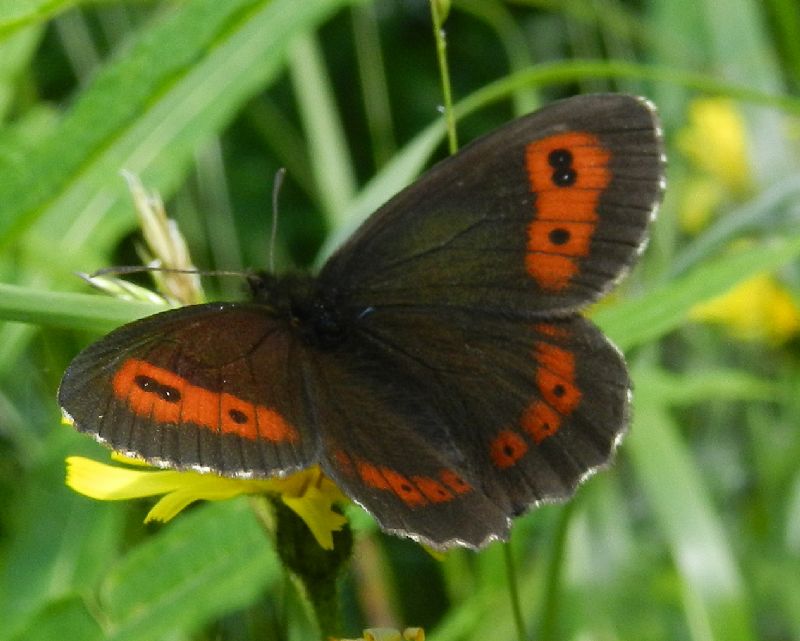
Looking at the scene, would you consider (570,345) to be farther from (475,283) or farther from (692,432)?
(692,432)

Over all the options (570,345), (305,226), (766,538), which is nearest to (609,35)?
(305,226)

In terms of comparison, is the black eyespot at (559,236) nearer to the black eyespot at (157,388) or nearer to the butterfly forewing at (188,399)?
the butterfly forewing at (188,399)

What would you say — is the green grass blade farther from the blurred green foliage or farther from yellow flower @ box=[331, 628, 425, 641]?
yellow flower @ box=[331, 628, 425, 641]

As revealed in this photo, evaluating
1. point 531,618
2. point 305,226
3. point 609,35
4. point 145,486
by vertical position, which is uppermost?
point 609,35

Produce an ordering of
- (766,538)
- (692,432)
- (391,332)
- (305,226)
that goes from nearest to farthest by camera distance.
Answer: (391,332)
(766,538)
(692,432)
(305,226)

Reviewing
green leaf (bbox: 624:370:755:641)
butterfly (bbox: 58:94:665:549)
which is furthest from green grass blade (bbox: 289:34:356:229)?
butterfly (bbox: 58:94:665:549)

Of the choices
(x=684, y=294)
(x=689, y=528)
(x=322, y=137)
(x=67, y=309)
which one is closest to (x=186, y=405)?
(x=67, y=309)

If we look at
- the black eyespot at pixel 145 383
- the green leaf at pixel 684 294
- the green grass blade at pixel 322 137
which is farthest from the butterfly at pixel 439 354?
the green grass blade at pixel 322 137

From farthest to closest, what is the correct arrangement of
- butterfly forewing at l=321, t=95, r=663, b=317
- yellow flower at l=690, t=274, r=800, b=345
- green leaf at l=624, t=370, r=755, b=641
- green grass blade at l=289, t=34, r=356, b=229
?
yellow flower at l=690, t=274, r=800, b=345, green grass blade at l=289, t=34, r=356, b=229, green leaf at l=624, t=370, r=755, b=641, butterfly forewing at l=321, t=95, r=663, b=317
